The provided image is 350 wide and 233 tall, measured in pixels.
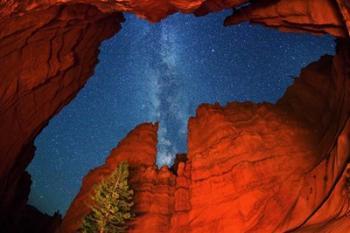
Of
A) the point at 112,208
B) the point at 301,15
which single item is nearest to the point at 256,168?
the point at 112,208

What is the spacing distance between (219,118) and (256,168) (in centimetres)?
691

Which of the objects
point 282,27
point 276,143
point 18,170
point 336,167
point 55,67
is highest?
point 282,27

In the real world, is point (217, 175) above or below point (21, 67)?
below

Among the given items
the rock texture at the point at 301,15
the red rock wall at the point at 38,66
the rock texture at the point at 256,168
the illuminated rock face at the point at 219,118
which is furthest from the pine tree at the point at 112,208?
the rock texture at the point at 301,15

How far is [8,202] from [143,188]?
47.0ft

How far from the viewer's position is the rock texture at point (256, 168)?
23391 millimetres

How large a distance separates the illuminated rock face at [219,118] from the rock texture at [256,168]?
9 cm

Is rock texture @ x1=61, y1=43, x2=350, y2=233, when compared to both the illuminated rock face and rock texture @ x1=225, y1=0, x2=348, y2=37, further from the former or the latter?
rock texture @ x1=225, y1=0, x2=348, y2=37

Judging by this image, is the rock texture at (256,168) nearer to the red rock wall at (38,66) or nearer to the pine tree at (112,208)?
the pine tree at (112,208)

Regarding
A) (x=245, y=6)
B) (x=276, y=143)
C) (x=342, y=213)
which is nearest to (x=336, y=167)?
(x=342, y=213)

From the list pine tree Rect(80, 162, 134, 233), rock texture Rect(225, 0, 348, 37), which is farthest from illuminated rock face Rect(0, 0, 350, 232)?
pine tree Rect(80, 162, 134, 233)

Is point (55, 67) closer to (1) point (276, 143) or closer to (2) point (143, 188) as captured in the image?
(2) point (143, 188)

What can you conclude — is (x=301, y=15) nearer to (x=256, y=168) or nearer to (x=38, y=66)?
(x=256, y=168)

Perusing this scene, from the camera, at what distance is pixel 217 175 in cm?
3044
